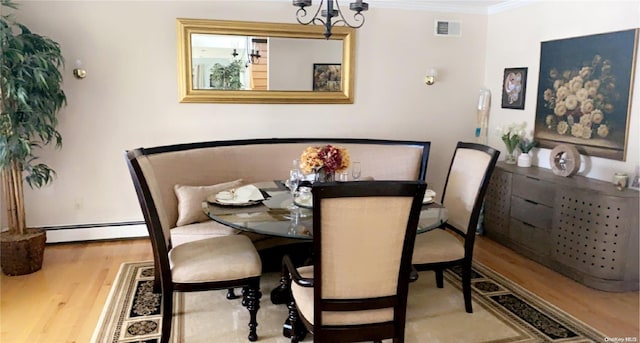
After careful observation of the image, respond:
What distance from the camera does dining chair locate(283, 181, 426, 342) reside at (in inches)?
69.9

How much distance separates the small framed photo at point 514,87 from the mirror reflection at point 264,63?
1.69 m

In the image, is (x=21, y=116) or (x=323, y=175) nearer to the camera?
(x=323, y=175)

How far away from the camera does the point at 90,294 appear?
311 cm

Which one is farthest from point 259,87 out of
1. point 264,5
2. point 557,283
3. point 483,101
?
point 557,283

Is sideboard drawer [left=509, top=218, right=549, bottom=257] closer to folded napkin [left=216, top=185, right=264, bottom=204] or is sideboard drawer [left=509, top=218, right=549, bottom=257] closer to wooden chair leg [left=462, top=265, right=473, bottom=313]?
wooden chair leg [left=462, top=265, right=473, bottom=313]

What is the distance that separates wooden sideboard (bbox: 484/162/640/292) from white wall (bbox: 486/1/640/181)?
21 cm

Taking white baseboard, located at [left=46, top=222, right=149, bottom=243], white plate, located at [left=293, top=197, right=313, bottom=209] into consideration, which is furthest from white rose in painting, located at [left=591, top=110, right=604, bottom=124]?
white baseboard, located at [left=46, top=222, right=149, bottom=243]

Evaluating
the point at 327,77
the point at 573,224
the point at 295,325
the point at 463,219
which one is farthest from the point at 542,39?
the point at 295,325

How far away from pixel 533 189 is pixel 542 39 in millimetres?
1421

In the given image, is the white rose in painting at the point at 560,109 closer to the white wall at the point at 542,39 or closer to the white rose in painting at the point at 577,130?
the white rose in painting at the point at 577,130

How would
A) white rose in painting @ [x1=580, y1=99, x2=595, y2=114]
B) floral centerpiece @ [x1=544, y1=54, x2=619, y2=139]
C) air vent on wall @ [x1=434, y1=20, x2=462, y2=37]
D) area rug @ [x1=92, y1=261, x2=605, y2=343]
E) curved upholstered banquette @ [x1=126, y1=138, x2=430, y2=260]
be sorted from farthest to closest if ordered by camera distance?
1. air vent on wall @ [x1=434, y1=20, x2=462, y2=37]
2. white rose in painting @ [x1=580, y1=99, x2=595, y2=114]
3. floral centerpiece @ [x1=544, y1=54, x2=619, y2=139]
4. curved upholstered banquette @ [x1=126, y1=138, x2=430, y2=260]
5. area rug @ [x1=92, y1=261, x2=605, y2=343]

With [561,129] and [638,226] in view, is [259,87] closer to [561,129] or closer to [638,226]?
[561,129]

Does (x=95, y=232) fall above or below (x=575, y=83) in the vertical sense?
Result: below

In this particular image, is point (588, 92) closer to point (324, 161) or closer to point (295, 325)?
point (324, 161)
